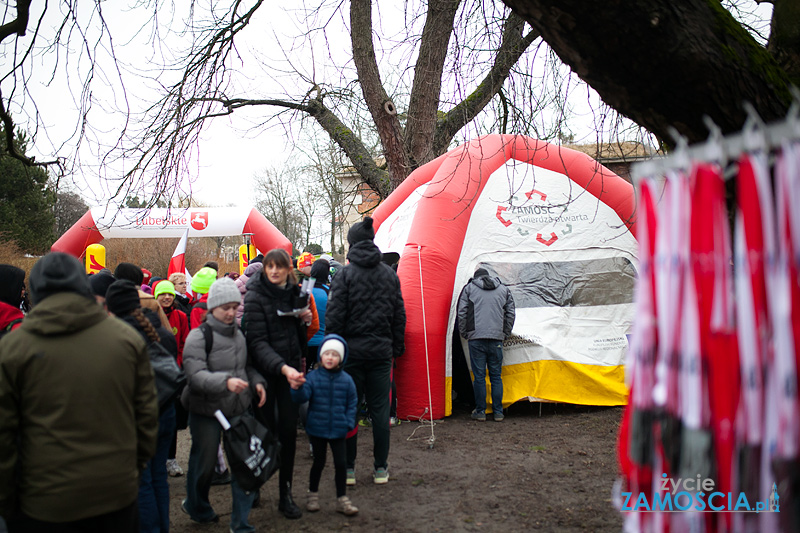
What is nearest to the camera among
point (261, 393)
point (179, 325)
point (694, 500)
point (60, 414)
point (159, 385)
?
point (694, 500)

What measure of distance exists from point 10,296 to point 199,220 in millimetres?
10734

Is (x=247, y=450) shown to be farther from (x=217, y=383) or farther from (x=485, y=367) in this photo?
(x=485, y=367)

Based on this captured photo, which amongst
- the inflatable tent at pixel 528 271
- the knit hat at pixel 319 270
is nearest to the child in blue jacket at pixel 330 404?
the knit hat at pixel 319 270

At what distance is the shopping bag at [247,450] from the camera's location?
374 centimetres

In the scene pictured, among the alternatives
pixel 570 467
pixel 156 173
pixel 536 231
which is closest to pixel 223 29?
pixel 156 173

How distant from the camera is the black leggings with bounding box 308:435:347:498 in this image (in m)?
4.38

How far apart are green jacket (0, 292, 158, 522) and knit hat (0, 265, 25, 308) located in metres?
1.92

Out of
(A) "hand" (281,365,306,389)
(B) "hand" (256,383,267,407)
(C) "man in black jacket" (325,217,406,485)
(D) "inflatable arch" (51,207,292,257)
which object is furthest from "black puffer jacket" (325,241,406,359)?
(D) "inflatable arch" (51,207,292,257)

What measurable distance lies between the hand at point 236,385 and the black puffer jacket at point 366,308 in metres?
1.36

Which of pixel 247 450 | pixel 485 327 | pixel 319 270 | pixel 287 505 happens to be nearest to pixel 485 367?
pixel 485 327

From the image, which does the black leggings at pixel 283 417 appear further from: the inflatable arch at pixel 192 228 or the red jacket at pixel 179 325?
the inflatable arch at pixel 192 228

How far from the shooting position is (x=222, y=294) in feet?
12.6

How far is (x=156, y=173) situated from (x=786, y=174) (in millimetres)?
5760

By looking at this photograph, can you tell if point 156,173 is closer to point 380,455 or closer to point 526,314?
point 380,455
